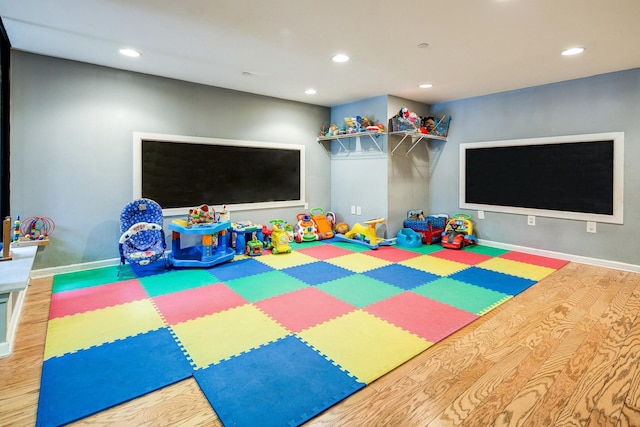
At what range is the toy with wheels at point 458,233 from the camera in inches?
201

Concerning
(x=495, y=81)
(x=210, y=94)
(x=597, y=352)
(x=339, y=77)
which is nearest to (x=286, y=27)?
(x=339, y=77)

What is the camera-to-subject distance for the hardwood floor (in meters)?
1.64

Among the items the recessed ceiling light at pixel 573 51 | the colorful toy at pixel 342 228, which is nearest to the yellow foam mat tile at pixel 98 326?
the colorful toy at pixel 342 228

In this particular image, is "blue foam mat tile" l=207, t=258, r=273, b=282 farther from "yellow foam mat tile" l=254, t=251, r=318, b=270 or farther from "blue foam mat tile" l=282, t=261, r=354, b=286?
"blue foam mat tile" l=282, t=261, r=354, b=286

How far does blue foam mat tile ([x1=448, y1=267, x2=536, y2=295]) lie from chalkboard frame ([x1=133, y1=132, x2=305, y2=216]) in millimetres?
2950

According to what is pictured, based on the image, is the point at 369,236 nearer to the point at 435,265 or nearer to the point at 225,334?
the point at 435,265

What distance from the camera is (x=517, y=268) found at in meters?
4.13

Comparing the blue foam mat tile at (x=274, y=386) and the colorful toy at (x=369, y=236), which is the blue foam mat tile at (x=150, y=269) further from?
the colorful toy at (x=369, y=236)

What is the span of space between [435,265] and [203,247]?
2.88m

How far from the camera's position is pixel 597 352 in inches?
88.0

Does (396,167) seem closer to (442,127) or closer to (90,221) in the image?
(442,127)

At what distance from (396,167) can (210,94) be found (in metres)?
3.00

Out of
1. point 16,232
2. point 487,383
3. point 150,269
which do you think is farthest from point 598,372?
point 16,232

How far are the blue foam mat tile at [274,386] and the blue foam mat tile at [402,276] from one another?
62.8 inches
